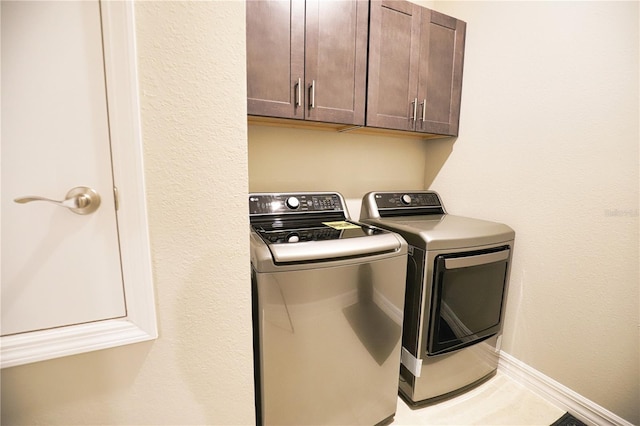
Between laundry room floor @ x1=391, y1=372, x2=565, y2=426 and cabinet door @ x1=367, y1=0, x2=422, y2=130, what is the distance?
1.54m

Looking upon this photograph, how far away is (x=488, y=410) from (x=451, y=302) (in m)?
0.62

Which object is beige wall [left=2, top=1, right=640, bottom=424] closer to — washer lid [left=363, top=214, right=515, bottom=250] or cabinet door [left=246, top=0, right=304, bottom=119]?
washer lid [left=363, top=214, right=515, bottom=250]

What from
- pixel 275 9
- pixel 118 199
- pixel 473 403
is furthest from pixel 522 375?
pixel 275 9

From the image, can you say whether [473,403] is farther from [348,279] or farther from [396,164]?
[396,164]

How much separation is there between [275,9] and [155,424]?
1.56 metres

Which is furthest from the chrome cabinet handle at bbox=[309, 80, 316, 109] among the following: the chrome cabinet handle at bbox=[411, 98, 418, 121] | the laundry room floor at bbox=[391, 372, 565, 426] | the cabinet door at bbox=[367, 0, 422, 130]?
the laundry room floor at bbox=[391, 372, 565, 426]

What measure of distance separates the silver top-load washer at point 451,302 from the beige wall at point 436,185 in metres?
0.22

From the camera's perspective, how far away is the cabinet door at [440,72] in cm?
163

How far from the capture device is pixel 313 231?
1.27 metres

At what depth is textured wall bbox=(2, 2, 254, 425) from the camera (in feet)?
1.83

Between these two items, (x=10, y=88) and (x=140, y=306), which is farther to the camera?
(x=140, y=306)

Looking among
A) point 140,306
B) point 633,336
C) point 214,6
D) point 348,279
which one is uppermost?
point 214,6

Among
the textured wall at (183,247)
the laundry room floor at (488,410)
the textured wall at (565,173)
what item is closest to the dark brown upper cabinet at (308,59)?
the textured wall at (183,247)

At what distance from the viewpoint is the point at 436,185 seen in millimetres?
2064
